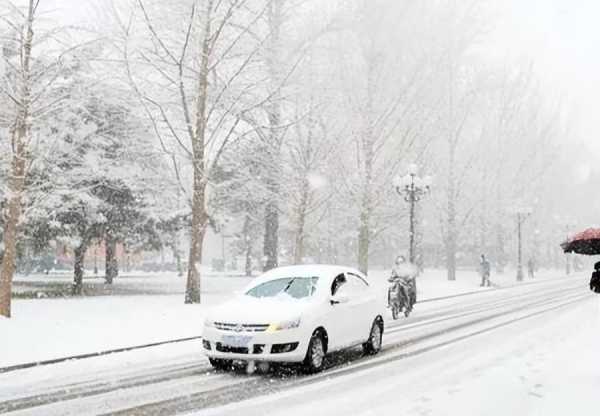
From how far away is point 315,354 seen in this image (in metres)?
10.7

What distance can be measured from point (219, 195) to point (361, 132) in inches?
316

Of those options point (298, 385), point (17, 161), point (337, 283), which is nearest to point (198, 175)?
point (17, 161)

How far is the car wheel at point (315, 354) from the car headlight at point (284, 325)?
1.46 ft

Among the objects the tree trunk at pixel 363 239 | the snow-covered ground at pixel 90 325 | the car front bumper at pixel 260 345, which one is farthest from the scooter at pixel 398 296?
the car front bumper at pixel 260 345

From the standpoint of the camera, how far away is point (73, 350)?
41.7ft

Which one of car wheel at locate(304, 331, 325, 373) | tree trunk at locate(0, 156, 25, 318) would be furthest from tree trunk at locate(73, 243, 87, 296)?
car wheel at locate(304, 331, 325, 373)

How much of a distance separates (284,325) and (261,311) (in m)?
0.49

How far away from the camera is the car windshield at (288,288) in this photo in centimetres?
1148

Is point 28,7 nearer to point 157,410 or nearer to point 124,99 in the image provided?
point 124,99

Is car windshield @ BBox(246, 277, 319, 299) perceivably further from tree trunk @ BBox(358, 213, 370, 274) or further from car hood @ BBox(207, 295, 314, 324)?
tree trunk @ BBox(358, 213, 370, 274)

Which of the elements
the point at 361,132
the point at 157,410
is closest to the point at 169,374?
the point at 157,410

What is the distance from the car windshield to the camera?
11483mm

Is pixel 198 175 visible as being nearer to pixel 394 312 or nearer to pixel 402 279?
pixel 402 279

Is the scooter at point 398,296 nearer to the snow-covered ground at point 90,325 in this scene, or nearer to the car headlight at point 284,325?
the snow-covered ground at point 90,325
